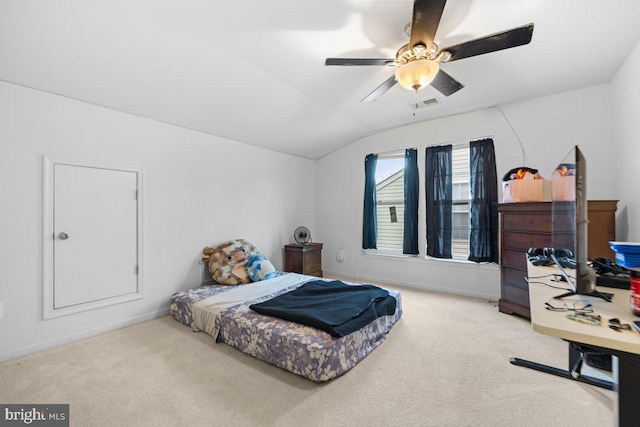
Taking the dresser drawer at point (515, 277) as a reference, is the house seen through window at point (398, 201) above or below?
above

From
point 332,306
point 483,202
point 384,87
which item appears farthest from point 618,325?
point 483,202

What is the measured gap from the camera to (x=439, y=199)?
151 inches

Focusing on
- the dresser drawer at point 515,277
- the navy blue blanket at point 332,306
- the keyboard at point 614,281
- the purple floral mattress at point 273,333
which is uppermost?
the keyboard at point 614,281

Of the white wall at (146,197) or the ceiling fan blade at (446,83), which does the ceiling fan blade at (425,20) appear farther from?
the white wall at (146,197)

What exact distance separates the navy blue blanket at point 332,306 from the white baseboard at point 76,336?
4.61 ft

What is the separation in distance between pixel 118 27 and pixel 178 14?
467mm

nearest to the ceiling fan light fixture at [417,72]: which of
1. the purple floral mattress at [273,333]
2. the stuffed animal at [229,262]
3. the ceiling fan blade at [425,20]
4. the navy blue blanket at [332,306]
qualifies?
the ceiling fan blade at [425,20]

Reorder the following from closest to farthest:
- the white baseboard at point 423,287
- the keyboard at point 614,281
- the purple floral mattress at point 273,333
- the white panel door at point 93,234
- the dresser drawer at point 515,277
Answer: the keyboard at point 614,281 → the purple floral mattress at point 273,333 → the white panel door at point 93,234 → the dresser drawer at point 515,277 → the white baseboard at point 423,287

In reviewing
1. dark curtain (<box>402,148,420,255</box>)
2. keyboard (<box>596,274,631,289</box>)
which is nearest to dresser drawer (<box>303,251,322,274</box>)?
dark curtain (<box>402,148,420,255</box>)

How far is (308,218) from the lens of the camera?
16.8 feet

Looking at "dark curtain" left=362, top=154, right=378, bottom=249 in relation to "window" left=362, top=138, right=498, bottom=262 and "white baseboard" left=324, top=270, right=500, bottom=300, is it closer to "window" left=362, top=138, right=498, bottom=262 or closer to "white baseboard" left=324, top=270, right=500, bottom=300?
"window" left=362, top=138, right=498, bottom=262

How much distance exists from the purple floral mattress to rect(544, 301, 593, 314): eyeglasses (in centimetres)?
125

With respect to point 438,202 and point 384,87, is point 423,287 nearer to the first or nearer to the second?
point 438,202

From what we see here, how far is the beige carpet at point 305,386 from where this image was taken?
149cm
